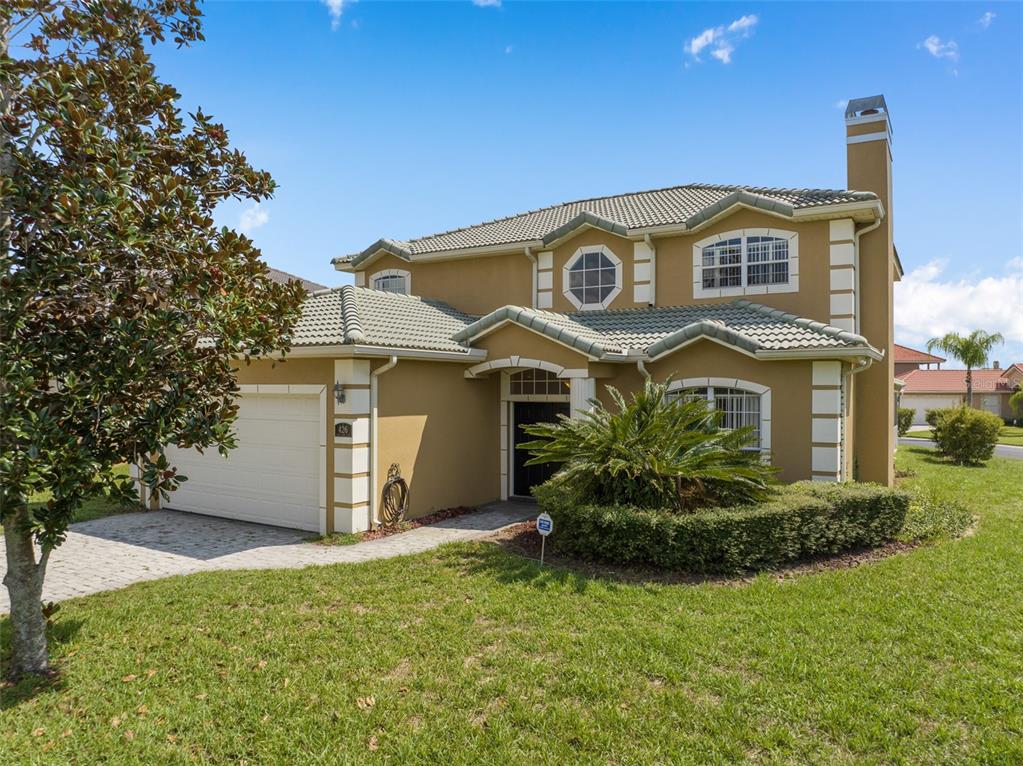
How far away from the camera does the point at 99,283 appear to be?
16.7 ft

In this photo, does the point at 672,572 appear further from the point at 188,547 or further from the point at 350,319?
the point at 188,547

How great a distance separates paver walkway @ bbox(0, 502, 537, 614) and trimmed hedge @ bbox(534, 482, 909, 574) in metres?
2.52

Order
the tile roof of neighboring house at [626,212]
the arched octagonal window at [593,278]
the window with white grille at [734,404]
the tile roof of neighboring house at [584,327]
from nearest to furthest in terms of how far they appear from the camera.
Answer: the tile roof of neighboring house at [584,327], the window with white grille at [734,404], the tile roof of neighboring house at [626,212], the arched octagonal window at [593,278]

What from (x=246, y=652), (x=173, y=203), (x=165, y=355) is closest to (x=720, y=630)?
(x=246, y=652)

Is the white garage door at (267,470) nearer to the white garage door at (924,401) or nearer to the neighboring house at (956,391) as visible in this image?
the neighboring house at (956,391)

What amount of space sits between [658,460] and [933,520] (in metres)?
5.54

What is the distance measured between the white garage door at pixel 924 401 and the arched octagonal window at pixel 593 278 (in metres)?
46.9

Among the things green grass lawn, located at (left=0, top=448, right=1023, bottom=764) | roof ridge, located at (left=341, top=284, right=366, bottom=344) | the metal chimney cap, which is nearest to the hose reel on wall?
roof ridge, located at (left=341, top=284, right=366, bottom=344)

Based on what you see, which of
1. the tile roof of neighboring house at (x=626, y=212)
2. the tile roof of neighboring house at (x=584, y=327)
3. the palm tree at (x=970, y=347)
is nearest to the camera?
the tile roof of neighboring house at (x=584, y=327)

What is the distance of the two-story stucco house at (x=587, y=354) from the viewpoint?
36.1 feet

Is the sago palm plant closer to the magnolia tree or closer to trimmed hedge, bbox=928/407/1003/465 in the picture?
the magnolia tree

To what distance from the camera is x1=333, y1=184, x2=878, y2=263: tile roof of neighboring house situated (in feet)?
44.4

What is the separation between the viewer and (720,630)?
6324mm

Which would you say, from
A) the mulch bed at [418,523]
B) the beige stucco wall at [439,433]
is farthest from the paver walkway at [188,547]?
the beige stucco wall at [439,433]
